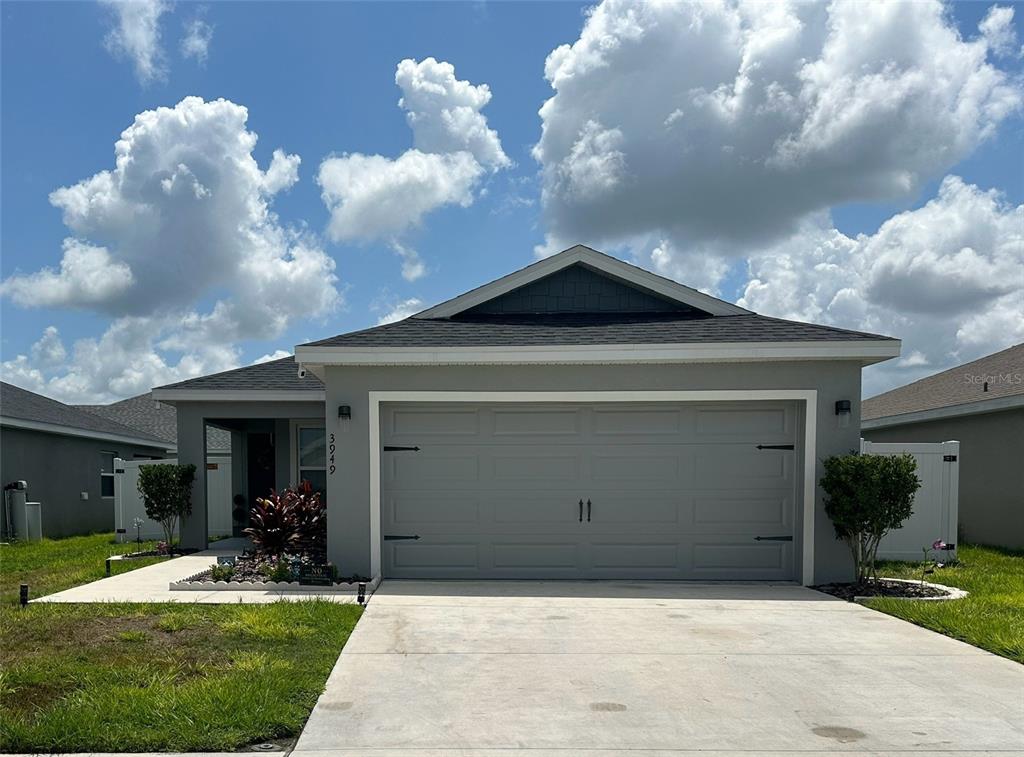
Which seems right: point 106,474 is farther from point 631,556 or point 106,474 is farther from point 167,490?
point 631,556

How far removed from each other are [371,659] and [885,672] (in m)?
3.89

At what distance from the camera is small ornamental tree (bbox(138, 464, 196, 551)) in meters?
11.9

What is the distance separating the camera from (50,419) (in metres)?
16.3

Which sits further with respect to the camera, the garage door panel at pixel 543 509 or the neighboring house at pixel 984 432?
the neighboring house at pixel 984 432

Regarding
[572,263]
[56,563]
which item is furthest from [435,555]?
[56,563]

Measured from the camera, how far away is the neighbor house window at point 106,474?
60.8 feet

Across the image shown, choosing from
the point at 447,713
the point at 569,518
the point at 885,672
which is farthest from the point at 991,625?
the point at 447,713

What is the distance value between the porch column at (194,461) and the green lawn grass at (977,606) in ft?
33.7

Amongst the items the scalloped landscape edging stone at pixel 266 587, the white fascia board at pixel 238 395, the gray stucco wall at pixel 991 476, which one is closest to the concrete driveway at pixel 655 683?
the scalloped landscape edging stone at pixel 266 587

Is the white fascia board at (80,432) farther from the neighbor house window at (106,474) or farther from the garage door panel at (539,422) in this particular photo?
the garage door panel at (539,422)

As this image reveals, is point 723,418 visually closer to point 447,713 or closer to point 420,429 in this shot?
point 420,429

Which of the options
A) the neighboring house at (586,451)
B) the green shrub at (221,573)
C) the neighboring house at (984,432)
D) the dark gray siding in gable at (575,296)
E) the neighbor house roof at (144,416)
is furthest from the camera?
the neighbor house roof at (144,416)

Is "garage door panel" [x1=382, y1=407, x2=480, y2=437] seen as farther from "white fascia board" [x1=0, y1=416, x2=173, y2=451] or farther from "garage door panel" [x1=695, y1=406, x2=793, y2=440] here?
"white fascia board" [x1=0, y1=416, x2=173, y2=451]

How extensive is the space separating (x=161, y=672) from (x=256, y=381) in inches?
311
